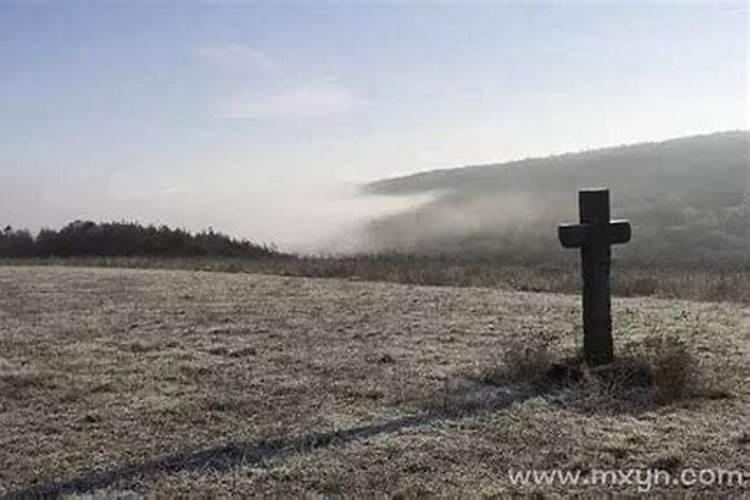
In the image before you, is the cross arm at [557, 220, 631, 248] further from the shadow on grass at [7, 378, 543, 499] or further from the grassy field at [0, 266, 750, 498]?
the shadow on grass at [7, 378, 543, 499]

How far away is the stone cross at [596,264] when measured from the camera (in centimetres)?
828

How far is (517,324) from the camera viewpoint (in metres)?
11.1

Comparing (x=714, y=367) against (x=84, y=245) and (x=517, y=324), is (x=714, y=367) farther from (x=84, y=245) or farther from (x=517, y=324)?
(x=84, y=245)

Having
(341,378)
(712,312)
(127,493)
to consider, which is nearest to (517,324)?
(712,312)

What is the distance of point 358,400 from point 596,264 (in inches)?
98.5

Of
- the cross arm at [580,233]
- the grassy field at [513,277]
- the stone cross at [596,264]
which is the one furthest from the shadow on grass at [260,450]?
the grassy field at [513,277]

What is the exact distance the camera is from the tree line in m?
33.9

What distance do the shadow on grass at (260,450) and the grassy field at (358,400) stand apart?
0.02 metres

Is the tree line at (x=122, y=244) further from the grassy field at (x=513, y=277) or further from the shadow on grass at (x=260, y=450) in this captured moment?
the shadow on grass at (x=260, y=450)

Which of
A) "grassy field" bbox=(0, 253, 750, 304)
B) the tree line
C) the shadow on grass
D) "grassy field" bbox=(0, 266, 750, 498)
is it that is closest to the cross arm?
"grassy field" bbox=(0, 266, 750, 498)

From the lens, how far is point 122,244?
35844mm

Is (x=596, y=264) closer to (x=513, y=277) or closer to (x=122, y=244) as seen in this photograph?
(x=513, y=277)

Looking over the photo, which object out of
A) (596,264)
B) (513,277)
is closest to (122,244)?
(513,277)

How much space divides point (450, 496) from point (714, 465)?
1684 mm
